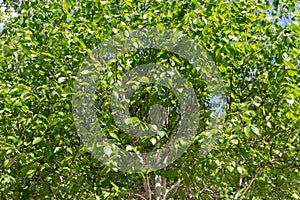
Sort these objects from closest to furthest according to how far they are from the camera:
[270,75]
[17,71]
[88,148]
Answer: [88,148] → [270,75] → [17,71]

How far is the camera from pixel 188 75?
4.14 meters

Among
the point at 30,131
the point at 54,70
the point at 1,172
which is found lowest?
the point at 1,172

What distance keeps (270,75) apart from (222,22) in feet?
2.56

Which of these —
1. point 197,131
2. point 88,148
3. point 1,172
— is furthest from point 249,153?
point 1,172

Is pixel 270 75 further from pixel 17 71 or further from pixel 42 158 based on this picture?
pixel 17 71

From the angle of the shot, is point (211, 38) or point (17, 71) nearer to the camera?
point (211, 38)

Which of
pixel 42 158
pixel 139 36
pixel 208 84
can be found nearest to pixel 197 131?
pixel 208 84

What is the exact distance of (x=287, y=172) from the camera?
4.66 meters

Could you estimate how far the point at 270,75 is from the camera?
158 inches

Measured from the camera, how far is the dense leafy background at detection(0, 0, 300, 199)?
3873 mm

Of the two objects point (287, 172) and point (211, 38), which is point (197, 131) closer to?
point (211, 38)

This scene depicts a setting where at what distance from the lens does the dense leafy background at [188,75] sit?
3873 millimetres

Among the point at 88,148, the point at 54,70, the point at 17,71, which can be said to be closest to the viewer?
the point at 88,148

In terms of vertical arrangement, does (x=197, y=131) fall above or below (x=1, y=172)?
above
